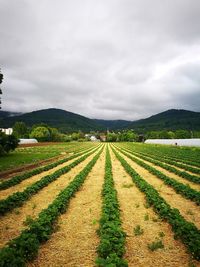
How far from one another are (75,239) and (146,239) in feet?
8.60

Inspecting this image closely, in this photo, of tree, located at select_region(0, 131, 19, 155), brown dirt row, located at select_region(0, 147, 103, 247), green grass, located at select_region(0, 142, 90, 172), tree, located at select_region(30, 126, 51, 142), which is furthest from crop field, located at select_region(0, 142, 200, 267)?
tree, located at select_region(30, 126, 51, 142)

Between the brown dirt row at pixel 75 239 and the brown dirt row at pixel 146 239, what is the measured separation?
127 cm

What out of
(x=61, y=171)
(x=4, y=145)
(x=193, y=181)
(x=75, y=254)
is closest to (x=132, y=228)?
(x=75, y=254)

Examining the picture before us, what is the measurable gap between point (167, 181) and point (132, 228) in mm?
9721

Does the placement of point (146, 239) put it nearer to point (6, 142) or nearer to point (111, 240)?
point (111, 240)

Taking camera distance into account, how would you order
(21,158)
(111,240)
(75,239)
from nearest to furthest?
1. (111,240)
2. (75,239)
3. (21,158)

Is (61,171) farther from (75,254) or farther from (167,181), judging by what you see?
(75,254)

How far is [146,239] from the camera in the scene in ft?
30.6

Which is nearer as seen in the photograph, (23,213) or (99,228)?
(99,228)

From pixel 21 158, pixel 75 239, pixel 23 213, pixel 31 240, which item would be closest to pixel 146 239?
pixel 75 239

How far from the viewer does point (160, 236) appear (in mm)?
9516

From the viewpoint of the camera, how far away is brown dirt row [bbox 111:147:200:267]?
779 cm

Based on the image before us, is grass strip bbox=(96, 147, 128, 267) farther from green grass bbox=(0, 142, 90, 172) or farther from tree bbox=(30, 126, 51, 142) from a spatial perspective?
tree bbox=(30, 126, 51, 142)

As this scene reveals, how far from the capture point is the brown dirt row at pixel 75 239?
774 centimetres
